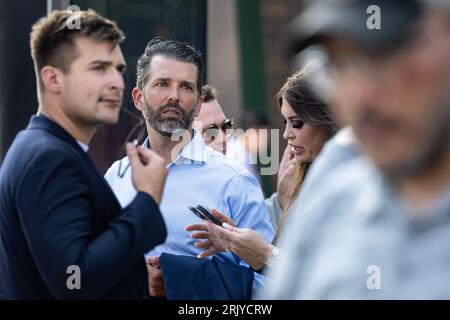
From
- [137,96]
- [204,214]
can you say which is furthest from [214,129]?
[204,214]

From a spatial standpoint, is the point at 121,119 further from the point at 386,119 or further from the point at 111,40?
the point at 386,119

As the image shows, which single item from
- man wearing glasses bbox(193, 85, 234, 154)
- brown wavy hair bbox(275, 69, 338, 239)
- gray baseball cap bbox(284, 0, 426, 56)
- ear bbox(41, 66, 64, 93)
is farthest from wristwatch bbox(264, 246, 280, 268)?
gray baseball cap bbox(284, 0, 426, 56)

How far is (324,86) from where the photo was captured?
Answer: 106cm

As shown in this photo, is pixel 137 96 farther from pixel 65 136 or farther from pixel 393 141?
pixel 393 141

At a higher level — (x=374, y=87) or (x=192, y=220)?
(x=374, y=87)

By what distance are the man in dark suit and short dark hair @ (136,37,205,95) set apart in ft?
1.19

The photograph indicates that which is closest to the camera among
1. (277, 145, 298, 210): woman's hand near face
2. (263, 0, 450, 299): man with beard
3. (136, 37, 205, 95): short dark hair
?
(263, 0, 450, 299): man with beard

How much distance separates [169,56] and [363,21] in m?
1.37

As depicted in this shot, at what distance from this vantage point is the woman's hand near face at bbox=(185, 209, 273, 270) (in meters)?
2.10

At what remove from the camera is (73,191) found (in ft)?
5.58

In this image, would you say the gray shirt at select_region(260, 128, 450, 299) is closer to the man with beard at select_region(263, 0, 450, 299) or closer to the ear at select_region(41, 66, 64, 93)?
the man with beard at select_region(263, 0, 450, 299)
